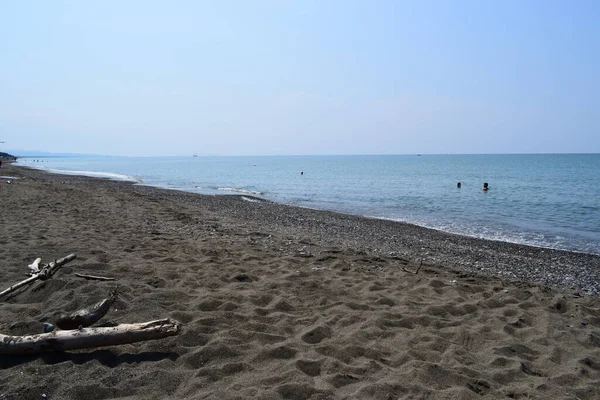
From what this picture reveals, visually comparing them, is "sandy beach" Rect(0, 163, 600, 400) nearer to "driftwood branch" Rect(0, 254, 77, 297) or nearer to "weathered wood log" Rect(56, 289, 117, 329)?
"driftwood branch" Rect(0, 254, 77, 297)

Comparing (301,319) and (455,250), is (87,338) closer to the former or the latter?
(301,319)

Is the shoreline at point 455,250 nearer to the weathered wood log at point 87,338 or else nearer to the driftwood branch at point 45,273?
the driftwood branch at point 45,273

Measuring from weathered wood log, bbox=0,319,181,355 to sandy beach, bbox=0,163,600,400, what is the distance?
8cm

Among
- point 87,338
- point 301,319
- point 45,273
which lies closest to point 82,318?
point 87,338

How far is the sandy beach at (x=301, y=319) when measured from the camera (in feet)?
13.1

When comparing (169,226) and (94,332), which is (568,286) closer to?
(94,332)

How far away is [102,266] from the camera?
7.31 m

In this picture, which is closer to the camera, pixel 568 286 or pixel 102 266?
pixel 102 266

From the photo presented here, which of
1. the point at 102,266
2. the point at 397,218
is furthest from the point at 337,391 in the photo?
the point at 397,218

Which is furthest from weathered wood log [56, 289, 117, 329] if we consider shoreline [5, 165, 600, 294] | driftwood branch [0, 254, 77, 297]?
shoreline [5, 165, 600, 294]

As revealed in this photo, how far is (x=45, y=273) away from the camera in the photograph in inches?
255

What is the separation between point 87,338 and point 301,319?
8.53 feet

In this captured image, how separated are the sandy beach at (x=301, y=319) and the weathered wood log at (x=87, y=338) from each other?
84mm

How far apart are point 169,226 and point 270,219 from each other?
5.35 meters
